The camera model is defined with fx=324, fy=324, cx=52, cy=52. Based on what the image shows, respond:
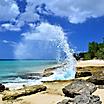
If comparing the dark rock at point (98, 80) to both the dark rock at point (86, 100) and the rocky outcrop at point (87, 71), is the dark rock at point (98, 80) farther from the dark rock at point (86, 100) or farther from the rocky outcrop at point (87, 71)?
the dark rock at point (86, 100)

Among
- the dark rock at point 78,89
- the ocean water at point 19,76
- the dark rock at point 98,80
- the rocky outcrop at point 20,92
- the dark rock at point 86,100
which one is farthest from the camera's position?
the ocean water at point 19,76

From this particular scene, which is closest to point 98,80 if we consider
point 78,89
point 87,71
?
point 78,89

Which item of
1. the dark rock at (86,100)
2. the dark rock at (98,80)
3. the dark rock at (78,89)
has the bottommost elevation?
the dark rock at (86,100)

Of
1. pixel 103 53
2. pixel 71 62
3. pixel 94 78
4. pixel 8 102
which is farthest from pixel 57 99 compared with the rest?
pixel 103 53

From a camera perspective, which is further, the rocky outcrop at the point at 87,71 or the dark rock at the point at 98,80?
the rocky outcrop at the point at 87,71

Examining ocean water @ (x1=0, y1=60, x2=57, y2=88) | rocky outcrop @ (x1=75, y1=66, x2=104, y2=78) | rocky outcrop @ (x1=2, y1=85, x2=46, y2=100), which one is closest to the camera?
rocky outcrop @ (x1=2, y1=85, x2=46, y2=100)

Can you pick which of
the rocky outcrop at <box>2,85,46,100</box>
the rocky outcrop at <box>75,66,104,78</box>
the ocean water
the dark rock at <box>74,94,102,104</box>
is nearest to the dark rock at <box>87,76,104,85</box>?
the rocky outcrop at <box>2,85,46,100</box>

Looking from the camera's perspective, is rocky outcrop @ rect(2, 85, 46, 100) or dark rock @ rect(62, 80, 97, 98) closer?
dark rock @ rect(62, 80, 97, 98)

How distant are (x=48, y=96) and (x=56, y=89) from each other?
6.52 feet

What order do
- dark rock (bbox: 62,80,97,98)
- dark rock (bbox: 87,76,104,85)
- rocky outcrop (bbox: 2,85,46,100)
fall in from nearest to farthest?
1. dark rock (bbox: 62,80,97,98)
2. rocky outcrop (bbox: 2,85,46,100)
3. dark rock (bbox: 87,76,104,85)

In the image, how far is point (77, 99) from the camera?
12.6 meters

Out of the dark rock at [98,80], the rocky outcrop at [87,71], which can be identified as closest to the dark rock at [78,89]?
the dark rock at [98,80]

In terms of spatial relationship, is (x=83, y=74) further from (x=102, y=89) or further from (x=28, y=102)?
(x=28, y=102)

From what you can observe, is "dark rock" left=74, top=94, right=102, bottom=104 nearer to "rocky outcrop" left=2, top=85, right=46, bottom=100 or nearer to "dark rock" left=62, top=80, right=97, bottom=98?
"dark rock" left=62, top=80, right=97, bottom=98
